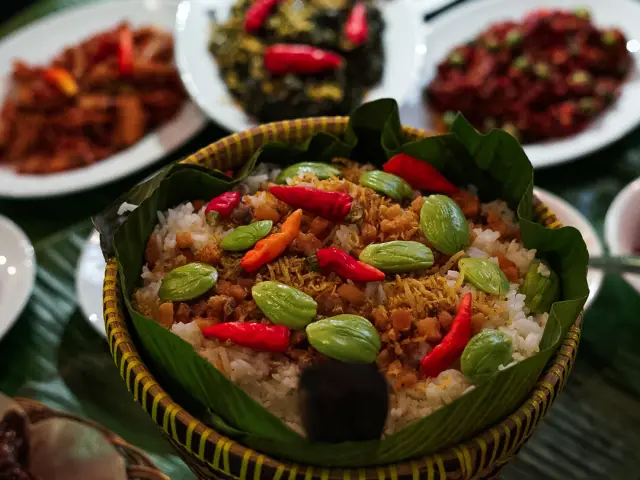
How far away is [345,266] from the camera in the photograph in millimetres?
1021

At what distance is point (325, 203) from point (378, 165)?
0.26 metres

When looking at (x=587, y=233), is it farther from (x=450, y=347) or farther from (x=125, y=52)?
(x=125, y=52)

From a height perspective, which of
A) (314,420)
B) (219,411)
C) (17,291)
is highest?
(314,420)

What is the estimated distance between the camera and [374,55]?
243 centimetres

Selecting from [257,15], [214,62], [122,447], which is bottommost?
[122,447]

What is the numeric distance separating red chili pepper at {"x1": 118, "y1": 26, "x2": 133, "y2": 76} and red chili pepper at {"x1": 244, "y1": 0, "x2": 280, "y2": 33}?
457mm

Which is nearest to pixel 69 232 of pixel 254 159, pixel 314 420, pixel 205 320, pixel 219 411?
pixel 254 159

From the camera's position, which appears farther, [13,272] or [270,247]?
[13,272]

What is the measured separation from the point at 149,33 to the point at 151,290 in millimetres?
1852

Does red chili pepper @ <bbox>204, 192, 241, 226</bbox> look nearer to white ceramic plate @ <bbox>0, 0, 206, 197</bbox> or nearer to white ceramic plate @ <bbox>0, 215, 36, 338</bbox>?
white ceramic plate @ <bbox>0, 215, 36, 338</bbox>

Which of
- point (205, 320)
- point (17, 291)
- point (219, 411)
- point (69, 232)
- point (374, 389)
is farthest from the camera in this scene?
point (69, 232)

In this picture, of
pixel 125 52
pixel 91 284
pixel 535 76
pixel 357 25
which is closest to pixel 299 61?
pixel 357 25

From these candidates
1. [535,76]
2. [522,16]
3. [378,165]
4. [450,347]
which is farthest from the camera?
[522,16]

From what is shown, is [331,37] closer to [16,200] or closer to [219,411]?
[16,200]
